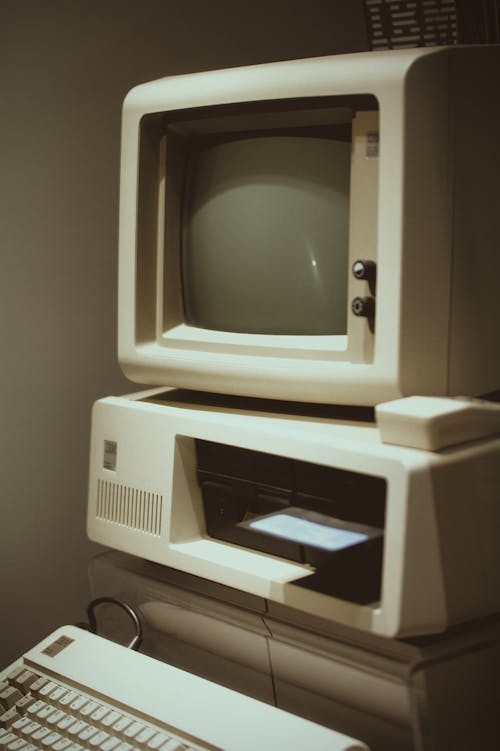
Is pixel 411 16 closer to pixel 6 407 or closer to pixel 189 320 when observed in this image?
pixel 189 320

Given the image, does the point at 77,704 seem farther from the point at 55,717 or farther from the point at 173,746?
the point at 173,746

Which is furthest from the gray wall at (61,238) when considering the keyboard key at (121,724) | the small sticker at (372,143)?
the keyboard key at (121,724)

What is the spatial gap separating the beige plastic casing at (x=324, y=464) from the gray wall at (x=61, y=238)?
0.56 metres

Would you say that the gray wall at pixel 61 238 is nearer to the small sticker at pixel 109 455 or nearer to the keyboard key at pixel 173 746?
the small sticker at pixel 109 455

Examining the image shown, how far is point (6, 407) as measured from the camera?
1857mm

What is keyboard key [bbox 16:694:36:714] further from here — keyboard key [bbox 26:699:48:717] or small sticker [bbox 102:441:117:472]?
small sticker [bbox 102:441:117:472]

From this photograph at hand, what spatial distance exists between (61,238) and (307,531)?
1.04 meters

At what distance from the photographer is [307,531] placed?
93 centimetres

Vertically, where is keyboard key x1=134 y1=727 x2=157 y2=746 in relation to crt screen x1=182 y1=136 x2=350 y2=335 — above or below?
below

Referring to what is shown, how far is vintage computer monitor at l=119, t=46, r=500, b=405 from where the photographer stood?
0.94 meters

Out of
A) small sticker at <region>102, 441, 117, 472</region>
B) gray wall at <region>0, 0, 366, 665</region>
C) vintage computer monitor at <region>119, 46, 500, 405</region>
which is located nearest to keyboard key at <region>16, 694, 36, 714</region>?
small sticker at <region>102, 441, 117, 472</region>

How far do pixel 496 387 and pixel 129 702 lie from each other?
601 millimetres

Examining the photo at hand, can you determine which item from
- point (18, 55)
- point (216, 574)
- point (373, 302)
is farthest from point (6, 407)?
point (373, 302)

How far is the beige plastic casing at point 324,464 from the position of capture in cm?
87
